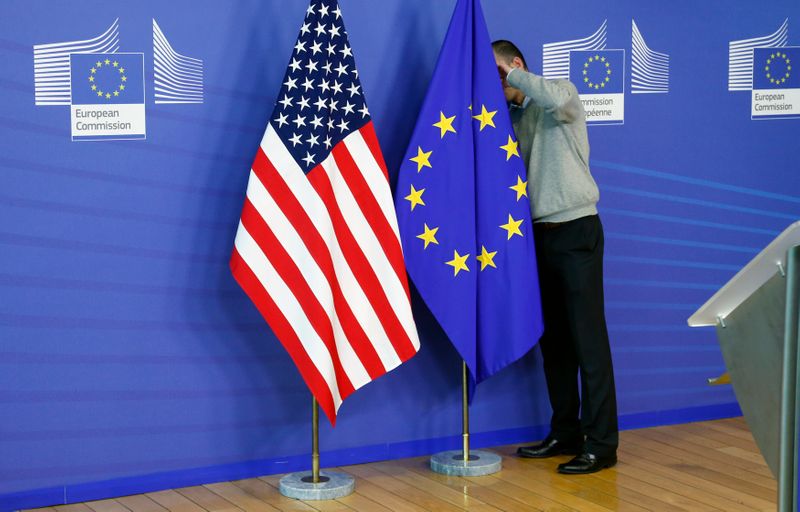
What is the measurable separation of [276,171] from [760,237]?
2.57 meters

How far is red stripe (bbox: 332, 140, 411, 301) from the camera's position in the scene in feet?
12.3

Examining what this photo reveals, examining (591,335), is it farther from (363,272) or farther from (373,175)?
(373,175)

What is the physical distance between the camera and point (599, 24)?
4.58m

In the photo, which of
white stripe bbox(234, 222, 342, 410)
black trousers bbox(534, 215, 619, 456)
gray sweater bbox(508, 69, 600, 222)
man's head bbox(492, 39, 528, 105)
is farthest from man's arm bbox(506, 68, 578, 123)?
white stripe bbox(234, 222, 342, 410)

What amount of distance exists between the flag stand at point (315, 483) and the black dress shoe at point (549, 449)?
779 millimetres

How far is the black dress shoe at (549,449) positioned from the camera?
426 cm

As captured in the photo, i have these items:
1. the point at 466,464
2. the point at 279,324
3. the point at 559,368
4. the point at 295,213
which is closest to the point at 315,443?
the point at 279,324

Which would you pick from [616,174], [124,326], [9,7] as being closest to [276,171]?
[124,326]

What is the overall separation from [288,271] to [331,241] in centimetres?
19

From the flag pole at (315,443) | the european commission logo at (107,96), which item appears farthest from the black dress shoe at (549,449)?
the european commission logo at (107,96)

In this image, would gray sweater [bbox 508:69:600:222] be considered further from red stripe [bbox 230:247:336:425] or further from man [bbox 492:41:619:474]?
red stripe [bbox 230:247:336:425]

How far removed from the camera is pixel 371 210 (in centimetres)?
379

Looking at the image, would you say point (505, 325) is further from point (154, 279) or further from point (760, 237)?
point (760, 237)

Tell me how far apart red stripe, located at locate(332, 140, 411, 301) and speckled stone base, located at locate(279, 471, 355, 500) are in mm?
715
